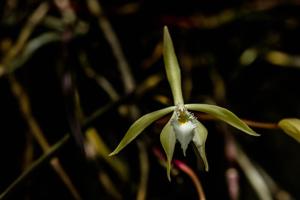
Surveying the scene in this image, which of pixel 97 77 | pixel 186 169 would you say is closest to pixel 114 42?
pixel 97 77

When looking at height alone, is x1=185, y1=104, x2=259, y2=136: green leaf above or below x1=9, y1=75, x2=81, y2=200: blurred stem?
below

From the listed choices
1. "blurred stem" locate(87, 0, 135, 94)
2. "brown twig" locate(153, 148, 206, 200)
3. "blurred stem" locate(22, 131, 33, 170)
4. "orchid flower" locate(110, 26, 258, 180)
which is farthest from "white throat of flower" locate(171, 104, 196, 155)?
"blurred stem" locate(22, 131, 33, 170)

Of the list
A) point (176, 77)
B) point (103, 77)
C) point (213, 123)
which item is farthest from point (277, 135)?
point (176, 77)

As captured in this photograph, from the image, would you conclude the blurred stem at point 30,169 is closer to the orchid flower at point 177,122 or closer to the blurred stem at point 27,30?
the orchid flower at point 177,122

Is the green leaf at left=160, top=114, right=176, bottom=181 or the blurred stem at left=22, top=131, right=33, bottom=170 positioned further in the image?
the blurred stem at left=22, top=131, right=33, bottom=170

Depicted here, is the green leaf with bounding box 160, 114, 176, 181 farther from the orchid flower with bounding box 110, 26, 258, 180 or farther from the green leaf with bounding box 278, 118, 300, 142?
the green leaf with bounding box 278, 118, 300, 142

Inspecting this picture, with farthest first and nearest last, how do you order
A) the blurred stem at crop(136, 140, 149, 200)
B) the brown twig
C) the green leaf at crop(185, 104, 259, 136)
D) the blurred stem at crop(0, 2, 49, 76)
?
the blurred stem at crop(0, 2, 49, 76) < the blurred stem at crop(136, 140, 149, 200) < the brown twig < the green leaf at crop(185, 104, 259, 136)

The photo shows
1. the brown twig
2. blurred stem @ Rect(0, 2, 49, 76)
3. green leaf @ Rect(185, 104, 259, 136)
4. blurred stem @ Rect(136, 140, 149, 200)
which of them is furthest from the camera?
blurred stem @ Rect(0, 2, 49, 76)

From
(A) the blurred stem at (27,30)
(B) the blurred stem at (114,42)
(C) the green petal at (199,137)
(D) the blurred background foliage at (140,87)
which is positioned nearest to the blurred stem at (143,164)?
(D) the blurred background foliage at (140,87)
